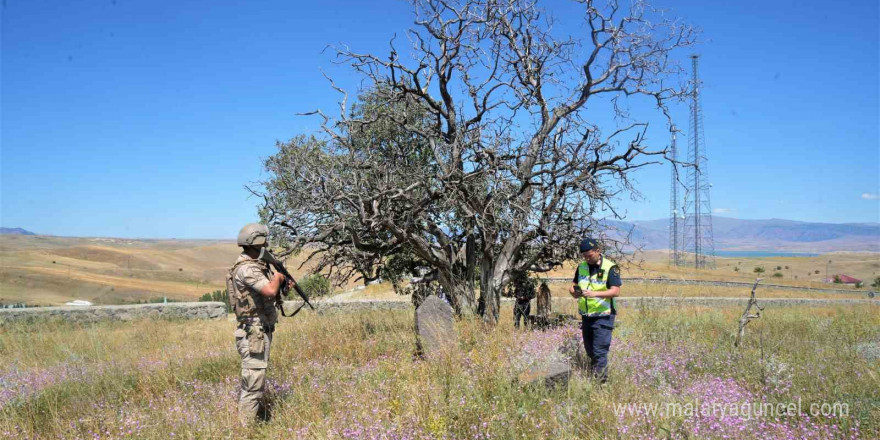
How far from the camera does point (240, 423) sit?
5117mm

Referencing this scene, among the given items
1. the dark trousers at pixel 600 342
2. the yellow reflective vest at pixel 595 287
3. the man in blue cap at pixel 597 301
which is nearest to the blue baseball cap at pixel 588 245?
the man in blue cap at pixel 597 301

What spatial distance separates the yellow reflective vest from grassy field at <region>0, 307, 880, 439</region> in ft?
2.62

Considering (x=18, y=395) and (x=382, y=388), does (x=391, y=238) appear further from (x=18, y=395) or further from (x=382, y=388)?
(x=18, y=395)

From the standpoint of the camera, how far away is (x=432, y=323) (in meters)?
7.64

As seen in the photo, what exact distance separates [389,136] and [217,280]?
4797 centimetres

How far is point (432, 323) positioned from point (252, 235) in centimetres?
313

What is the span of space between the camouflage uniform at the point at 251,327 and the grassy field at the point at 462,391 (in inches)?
10.9

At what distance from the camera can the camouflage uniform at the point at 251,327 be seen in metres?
5.41

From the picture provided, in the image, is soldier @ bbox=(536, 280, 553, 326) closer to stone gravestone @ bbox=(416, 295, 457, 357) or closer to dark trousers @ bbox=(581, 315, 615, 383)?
stone gravestone @ bbox=(416, 295, 457, 357)

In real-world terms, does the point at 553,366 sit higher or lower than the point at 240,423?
higher

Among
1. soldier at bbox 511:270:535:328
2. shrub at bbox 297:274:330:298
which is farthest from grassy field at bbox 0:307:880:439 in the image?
shrub at bbox 297:274:330:298

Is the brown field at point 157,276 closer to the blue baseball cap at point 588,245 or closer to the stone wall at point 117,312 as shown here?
the blue baseball cap at point 588,245

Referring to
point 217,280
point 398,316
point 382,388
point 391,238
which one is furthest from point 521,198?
point 217,280

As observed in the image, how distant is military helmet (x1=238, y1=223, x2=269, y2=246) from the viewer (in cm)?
559
